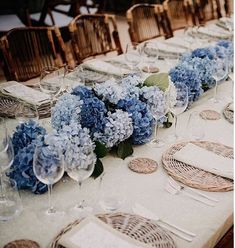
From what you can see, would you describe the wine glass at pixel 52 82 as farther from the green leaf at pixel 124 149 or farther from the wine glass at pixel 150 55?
the wine glass at pixel 150 55

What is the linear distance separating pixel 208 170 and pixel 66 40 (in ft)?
12.3

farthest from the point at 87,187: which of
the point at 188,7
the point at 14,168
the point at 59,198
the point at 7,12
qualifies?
the point at 7,12

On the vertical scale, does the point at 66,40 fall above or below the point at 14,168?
below

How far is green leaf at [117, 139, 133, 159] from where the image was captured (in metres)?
1.51

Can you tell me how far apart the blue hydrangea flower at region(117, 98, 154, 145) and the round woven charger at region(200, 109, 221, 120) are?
1.38 feet

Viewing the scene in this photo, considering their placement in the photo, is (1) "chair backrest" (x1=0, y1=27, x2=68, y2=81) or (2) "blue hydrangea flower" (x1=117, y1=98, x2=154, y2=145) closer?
(2) "blue hydrangea flower" (x1=117, y1=98, x2=154, y2=145)

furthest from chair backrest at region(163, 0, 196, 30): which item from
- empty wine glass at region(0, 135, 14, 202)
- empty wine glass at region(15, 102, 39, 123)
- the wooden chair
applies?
empty wine glass at region(0, 135, 14, 202)

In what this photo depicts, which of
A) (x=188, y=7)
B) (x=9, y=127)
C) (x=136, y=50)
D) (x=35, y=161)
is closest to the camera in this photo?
(x=35, y=161)

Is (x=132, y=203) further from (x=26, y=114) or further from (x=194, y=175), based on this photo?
(x=26, y=114)

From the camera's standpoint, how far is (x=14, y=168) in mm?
1271

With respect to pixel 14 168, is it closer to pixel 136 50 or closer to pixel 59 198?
pixel 59 198

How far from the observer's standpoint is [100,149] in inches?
55.3

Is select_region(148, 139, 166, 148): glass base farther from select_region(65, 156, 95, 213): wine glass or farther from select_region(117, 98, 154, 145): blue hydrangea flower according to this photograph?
select_region(65, 156, 95, 213): wine glass

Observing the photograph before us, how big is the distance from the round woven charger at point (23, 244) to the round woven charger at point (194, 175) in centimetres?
53
